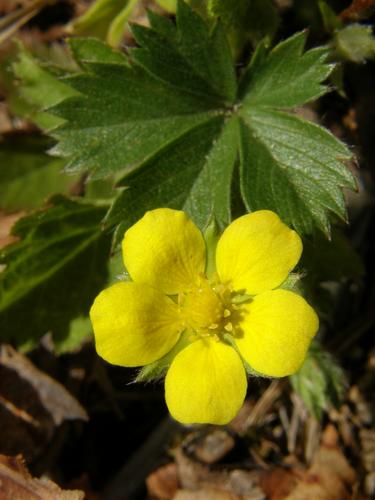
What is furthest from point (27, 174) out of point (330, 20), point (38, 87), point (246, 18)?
point (330, 20)

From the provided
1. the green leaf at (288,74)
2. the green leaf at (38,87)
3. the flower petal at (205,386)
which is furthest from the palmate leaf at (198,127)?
the green leaf at (38,87)

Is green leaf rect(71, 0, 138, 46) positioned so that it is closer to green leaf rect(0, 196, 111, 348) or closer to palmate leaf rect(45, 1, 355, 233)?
palmate leaf rect(45, 1, 355, 233)

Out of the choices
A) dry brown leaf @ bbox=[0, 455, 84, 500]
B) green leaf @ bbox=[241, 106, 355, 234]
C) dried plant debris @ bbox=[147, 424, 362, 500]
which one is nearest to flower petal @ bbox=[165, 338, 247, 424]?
green leaf @ bbox=[241, 106, 355, 234]

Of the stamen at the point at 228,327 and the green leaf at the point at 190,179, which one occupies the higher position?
the green leaf at the point at 190,179

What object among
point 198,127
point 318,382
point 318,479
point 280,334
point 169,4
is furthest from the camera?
point 318,479

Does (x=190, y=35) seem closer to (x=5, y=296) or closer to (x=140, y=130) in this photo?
(x=140, y=130)

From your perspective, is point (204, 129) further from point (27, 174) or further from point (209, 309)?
point (27, 174)

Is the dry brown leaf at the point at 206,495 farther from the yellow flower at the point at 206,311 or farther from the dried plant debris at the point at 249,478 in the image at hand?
the yellow flower at the point at 206,311

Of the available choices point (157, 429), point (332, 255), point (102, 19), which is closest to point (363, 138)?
point (332, 255)
